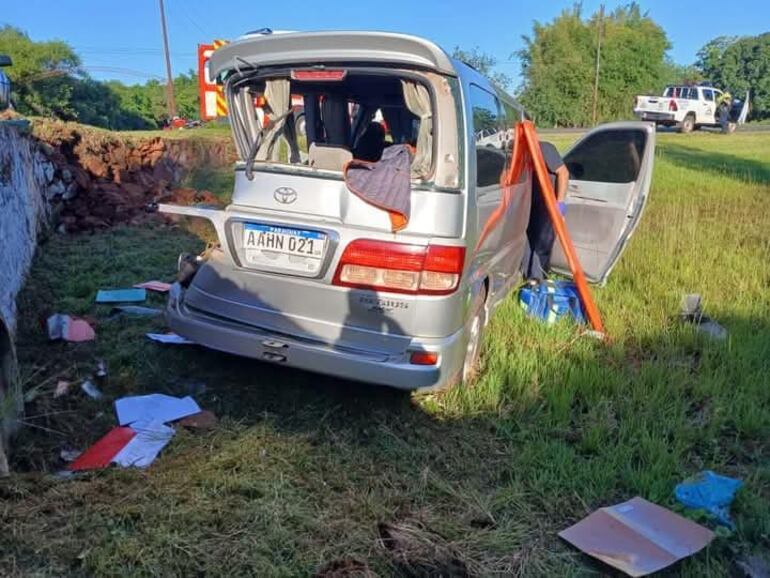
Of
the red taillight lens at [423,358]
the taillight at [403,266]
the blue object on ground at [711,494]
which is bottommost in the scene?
the blue object on ground at [711,494]

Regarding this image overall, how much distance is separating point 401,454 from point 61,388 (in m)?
2.11

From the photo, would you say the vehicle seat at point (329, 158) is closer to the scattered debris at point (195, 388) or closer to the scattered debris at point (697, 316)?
the scattered debris at point (195, 388)

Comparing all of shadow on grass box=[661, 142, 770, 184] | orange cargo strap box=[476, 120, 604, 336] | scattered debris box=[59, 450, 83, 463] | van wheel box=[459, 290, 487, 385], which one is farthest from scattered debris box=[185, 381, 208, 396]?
shadow on grass box=[661, 142, 770, 184]

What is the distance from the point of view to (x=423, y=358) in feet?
10.5

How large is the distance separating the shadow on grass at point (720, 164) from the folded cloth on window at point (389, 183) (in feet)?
37.4

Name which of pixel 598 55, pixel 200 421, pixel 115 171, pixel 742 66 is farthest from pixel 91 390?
pixel 742 66

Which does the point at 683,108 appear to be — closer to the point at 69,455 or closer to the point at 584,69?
the point at 584,69

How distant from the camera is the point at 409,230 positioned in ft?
10.5

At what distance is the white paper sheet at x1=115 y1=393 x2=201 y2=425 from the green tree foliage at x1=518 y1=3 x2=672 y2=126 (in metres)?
43.3

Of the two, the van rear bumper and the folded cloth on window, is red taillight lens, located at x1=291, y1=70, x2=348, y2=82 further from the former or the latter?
the van rear bumper

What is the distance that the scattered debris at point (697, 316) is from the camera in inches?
189

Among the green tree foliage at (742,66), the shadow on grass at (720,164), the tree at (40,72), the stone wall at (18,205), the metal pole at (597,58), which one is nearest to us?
the stone wall at (18,205)

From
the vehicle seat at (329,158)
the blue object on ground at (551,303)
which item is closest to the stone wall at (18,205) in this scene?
the vehicle seat at (329,158)

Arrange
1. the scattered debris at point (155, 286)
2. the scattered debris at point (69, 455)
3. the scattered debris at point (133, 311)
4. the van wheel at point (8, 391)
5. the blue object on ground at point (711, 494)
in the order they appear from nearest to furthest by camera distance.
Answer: the blue object on ground at point (711, 494) → the van wheel at point (8, 391) → the scattered debris at point (69, 455) → the scattered debris at point (133, 311) → the scattered debris at point (155, 286)
